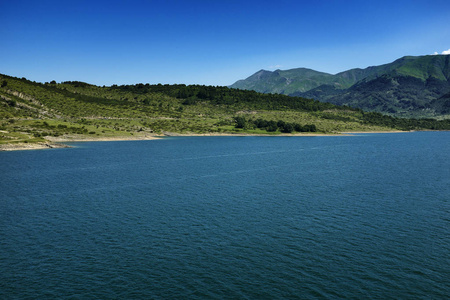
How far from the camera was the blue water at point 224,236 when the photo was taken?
93.3ft

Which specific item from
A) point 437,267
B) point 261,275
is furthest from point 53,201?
point 437,267

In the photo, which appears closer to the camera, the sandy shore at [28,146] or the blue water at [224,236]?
the blue water at [224,236]

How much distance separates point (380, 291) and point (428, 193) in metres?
41.9

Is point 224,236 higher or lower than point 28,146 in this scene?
lower

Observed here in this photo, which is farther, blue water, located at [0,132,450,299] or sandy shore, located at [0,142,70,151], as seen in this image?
sandy shore, located at [0,142,70,151]

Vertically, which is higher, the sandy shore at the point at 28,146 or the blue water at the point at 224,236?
the sandy shore at the point at 28,146

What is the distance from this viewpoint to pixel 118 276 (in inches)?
1183

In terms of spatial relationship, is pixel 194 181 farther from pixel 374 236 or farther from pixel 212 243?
pixel 374 236

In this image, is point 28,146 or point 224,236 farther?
point 28,146

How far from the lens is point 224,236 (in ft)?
131

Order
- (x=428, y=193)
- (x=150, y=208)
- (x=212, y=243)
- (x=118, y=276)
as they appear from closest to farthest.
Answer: (x=118, y=276)
(x=212, y=243)
(x=150, y=208)
(x=428, y=193)

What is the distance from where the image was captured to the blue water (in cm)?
2844

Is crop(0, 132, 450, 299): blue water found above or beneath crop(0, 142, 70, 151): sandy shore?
A: beneath

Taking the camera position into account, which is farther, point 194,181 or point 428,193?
point 194,181
